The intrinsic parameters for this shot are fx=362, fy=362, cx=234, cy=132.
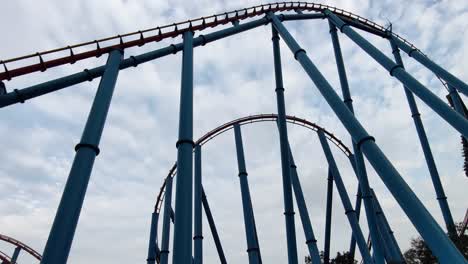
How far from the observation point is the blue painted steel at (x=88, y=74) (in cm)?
686

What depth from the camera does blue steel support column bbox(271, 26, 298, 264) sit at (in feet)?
31.4

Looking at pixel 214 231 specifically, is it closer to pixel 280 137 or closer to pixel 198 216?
pixel 198 216

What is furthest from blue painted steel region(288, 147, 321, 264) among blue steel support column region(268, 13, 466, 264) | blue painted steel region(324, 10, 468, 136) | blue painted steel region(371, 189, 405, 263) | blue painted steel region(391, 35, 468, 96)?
blue steel support column region(268, 13, 466, 264)

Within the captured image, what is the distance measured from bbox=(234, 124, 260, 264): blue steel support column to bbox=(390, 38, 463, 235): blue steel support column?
6.17m

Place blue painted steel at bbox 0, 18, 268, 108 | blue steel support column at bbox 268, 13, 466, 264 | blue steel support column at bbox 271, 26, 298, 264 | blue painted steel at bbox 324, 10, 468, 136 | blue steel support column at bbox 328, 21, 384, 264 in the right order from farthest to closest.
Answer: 1. blue steel support column at bbox 271, 26, 298, 264
2. blue steel support column at bbox 328, 21, 384, 264
3. blue painted steel at bbox 324, 10, 468, 136
4. blue painted steel at bbox 0, 18, 268, 108
5. blue steel support column at bbox 268, 13, 466, 264

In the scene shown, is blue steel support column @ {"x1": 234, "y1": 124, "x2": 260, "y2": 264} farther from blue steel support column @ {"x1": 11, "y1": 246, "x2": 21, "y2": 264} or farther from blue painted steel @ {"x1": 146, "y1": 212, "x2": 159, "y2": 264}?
blue steel support column @ {"x1": 11, "y1": 246, "x2": 21, "y2": 264}

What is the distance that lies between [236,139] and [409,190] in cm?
936

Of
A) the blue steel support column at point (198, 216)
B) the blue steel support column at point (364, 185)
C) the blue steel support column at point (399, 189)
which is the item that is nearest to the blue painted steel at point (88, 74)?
the blue steel support column at point (364, 185)

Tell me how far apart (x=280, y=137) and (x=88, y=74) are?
544cm

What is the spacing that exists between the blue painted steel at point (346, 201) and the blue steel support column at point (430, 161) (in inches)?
108

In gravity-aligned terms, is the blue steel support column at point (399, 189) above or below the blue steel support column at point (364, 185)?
below

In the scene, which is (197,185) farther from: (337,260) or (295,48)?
(337,260)

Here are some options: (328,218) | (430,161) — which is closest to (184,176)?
(430,161)

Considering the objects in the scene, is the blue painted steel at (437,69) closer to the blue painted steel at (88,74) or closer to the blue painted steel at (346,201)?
the blue painted steel at (346,201)
